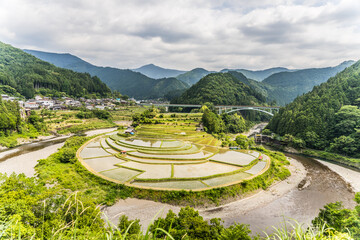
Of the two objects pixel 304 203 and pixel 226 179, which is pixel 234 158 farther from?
pixel 304 203

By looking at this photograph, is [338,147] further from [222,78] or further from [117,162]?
[222,78]

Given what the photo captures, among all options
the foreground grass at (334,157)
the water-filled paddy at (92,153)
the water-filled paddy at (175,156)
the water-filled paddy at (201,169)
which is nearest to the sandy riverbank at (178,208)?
the water-filled paddy at (201,169)

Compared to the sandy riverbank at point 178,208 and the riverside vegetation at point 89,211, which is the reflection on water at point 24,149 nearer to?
the riverside vegetation at point 89,211

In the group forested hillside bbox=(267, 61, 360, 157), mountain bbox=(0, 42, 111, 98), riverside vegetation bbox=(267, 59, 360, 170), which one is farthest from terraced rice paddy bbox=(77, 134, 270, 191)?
mountain bbox=(0, 42, 111, 98)

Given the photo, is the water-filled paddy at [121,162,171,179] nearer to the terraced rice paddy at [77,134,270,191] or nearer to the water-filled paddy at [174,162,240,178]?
the terraced rice paddy at [77,134,270,191]

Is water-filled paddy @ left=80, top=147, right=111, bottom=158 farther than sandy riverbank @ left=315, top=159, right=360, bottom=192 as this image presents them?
Yes
